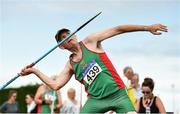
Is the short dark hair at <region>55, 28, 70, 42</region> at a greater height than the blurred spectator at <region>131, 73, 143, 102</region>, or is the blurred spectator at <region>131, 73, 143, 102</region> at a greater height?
the short dark hair at <region>55, 28, 70, 42</region>

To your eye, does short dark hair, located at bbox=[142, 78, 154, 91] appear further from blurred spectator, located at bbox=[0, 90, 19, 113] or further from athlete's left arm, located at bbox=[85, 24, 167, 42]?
blurred spectator, located at bbox=[0, 90, 19, 113]

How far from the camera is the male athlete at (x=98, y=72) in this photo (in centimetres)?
911

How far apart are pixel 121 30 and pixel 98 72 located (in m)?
0.59

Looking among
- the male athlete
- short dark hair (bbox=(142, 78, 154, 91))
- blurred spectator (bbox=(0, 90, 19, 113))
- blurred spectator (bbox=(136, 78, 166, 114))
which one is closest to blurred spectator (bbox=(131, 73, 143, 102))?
blurred spectator (bbox=(136, 78, 166, 114))

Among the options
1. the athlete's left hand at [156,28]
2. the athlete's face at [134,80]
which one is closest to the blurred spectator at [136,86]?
the athlete's face at [134,80]

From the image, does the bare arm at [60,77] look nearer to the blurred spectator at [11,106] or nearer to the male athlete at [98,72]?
the male athlete at [98,72]

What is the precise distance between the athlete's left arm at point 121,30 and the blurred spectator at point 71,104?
5286 millimetres

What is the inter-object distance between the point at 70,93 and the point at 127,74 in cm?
208

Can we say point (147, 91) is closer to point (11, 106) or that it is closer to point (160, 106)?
point (160, 106)

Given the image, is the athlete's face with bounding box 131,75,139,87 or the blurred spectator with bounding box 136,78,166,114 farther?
the athlete's face with bounding box 131,75,139,87

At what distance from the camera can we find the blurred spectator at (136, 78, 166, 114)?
11.1 meters

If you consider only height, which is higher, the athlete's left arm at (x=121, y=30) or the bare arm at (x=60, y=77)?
the athlete's left arm at (x=121, y=30)

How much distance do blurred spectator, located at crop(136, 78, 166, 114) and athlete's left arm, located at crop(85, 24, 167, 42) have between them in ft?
7.00

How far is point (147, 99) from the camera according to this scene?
11.3 meters
